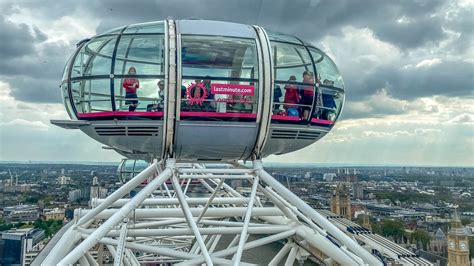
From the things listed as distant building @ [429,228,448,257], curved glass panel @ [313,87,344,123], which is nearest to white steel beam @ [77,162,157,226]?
curved glass panel @ [313,87,344,123]

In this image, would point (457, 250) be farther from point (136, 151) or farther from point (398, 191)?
point (398, 191)

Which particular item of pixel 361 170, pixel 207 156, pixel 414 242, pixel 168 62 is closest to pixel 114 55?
pixel 168 62

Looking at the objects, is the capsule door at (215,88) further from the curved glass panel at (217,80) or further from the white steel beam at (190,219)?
the white steel beam at (190,219)

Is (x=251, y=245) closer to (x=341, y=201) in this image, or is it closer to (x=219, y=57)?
(x=219, y=57)

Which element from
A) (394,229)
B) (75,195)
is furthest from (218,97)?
(75,195)

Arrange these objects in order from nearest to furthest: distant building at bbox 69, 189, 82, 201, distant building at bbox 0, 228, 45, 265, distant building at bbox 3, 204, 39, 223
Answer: distant building at bbox 0, 228, 45, 265, distant building at bbox 3, 204, 39, 223, distant building at bbox 69, 189, 82, 201

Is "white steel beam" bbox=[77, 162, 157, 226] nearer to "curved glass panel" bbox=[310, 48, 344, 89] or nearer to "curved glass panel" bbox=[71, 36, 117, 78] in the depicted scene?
"curved glass panel" bbox=[71, 36, 117, 78]
